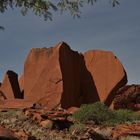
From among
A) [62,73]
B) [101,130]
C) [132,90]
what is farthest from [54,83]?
[101,130]

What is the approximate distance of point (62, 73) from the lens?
146 ft

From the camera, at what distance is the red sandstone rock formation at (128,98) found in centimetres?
4244

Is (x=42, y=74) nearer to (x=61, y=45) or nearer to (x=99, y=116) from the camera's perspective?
(x=61, y=45)

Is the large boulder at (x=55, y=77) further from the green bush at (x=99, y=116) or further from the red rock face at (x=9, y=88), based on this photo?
the green bush at (x=99, y=116)

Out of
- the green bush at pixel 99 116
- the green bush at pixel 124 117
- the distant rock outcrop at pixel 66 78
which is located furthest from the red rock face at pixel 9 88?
the green bush at pixel 99 116

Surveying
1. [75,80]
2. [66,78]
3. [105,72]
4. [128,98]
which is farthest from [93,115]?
[105,72]

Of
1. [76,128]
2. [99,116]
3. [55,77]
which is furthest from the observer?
[55,77]

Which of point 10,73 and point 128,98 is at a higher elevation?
point 10,73

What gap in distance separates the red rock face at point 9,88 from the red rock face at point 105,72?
661cm

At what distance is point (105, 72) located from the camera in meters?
48.6

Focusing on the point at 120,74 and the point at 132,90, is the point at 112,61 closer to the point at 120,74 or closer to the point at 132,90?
the point at 120,74

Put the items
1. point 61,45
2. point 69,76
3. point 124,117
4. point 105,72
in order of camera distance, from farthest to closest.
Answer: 1. point 105,72
2. point 69,76
3. point 61,45
4. point 124,117

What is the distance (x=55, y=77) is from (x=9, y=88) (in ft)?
21.8

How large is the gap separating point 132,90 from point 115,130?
21.0 m
